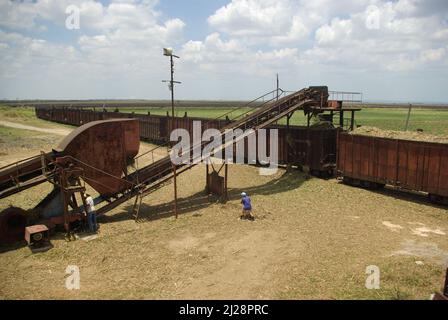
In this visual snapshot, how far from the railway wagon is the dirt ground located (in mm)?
956

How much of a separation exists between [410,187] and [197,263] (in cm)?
1241

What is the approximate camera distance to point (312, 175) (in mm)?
23188

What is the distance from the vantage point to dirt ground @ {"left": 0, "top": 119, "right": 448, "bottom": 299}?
9789 mm

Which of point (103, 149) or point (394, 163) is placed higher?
point (103, 149)

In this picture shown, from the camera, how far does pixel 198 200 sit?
18.7m

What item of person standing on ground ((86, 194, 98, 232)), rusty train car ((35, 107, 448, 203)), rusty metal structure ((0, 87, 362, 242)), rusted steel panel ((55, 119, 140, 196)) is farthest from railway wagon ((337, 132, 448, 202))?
person standing on ground ((86, 194, 98, 232))

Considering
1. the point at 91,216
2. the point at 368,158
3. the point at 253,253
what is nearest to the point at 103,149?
the point at 91,216

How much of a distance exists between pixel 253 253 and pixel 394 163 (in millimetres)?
10752

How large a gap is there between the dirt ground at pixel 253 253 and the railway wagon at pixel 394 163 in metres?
0.96

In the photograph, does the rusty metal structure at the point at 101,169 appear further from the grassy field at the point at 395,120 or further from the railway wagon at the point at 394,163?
the grassy field at the point at 395,120

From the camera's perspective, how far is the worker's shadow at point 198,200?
16.6 metres

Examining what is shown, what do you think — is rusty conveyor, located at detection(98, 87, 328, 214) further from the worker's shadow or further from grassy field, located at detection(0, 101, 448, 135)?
grassy field, located at detection(0, 101, 448, 135)

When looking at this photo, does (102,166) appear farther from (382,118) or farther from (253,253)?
(382,118)
